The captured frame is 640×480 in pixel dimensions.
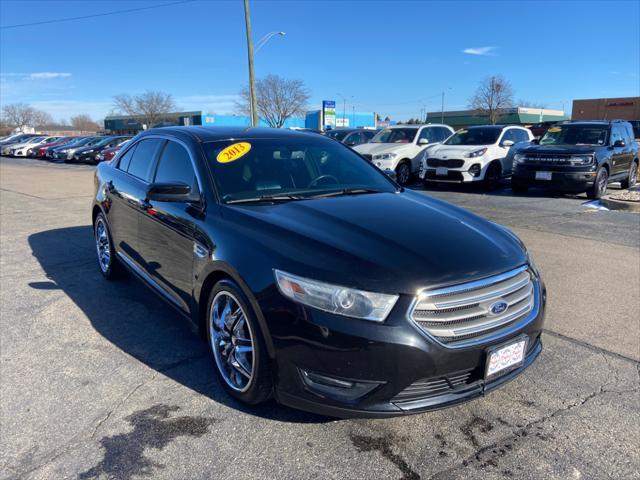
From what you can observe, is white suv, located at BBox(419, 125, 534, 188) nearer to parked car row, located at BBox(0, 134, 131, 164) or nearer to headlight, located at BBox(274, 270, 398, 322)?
headlight, located at BBox(274, 270, 398, 322)

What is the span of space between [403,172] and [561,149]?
4363mm

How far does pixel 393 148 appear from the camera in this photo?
1443 centimetres

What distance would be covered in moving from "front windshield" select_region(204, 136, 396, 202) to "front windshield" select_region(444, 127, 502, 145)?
1020 centimetres

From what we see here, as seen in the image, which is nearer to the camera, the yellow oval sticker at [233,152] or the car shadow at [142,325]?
the car shadow at [142,325]

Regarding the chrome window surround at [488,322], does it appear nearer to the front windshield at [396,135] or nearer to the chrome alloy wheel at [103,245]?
the chrome alloy wheel at [103,245]

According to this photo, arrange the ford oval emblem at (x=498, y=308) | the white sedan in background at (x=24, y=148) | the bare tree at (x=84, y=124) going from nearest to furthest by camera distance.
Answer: the ford oval emblem at (x=498, y=308)
the white sedan in background at (x=24, y=148)
the bare tree at (x=84, y=124)

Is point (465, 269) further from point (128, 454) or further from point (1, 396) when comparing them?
point (1, 396)

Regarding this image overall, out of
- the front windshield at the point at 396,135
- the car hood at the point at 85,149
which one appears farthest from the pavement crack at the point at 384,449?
the car hood at the point at 85,149

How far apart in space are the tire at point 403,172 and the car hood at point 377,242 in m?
11.0

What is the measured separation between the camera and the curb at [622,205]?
9.93m

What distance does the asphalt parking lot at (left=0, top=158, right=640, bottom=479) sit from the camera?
2.47 meters

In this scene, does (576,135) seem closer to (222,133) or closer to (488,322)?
(222,133)

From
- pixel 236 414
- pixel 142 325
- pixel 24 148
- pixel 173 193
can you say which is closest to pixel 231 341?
pixel 236 414

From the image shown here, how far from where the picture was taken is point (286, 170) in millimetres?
3787
